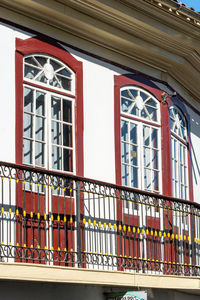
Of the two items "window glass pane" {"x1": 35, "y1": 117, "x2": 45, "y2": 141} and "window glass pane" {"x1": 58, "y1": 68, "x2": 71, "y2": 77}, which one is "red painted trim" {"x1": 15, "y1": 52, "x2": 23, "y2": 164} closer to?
"window glass pane" {"x1": 35, "y1": 117, "x2": 45, "y2": 141}

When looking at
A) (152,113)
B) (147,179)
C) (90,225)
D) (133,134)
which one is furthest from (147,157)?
(90,225)

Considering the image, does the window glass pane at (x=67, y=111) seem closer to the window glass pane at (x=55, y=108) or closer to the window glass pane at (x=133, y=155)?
the window glass pane at (x=55, y=108)

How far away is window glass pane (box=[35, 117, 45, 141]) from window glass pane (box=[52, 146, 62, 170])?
0.90 ft

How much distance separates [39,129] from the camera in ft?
37.9

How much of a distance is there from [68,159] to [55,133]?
45 cm

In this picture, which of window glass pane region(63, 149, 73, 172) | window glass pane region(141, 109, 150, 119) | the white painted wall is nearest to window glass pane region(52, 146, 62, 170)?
window glass pane region(63, 149, 73, 172)

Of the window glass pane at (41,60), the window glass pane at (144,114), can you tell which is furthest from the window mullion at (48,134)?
Answer: the window glass pane at (144,114)

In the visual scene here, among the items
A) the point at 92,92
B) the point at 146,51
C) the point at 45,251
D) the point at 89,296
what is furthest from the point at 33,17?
the point at 89,296

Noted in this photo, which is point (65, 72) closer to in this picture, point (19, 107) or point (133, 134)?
point (19, 107)

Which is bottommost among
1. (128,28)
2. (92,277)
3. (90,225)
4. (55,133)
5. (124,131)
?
(92,277)

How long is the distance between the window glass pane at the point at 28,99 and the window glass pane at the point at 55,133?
0.48 meters

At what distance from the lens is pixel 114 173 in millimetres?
12594

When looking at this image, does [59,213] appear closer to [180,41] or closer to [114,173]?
[114,173]

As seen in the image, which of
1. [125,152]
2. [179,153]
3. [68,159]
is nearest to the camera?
[68,159]
